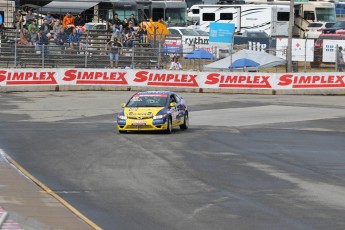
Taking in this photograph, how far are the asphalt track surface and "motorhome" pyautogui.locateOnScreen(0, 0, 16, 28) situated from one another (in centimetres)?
1524

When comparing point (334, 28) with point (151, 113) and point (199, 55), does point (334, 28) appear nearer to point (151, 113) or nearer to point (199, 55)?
point (199, 55)

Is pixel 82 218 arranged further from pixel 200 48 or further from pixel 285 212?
pixel 200 48

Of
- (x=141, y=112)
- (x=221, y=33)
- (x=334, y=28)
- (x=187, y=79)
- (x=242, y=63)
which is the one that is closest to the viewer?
(x=141, y=112)

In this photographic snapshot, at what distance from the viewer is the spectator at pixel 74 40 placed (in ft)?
166

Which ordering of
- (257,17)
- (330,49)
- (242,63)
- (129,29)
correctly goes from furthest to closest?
(257,17) → (129,29) → (330,49) → (242,63)

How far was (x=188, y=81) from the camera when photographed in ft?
162

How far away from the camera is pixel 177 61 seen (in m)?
50.7

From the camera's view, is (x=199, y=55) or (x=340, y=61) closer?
(x=340, y=61)

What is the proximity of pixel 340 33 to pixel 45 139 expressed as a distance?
37868mm

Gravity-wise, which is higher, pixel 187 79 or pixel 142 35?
pixel 142 35

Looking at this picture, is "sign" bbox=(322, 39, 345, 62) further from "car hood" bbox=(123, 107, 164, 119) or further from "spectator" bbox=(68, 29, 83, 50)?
"car hood" bbox=(123, 107, 164, 119)

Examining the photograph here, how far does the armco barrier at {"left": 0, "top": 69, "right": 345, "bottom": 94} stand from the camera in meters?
48.8

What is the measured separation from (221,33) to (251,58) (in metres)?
9.22

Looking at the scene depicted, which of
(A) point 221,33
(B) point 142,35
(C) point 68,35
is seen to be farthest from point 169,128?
(A) point 221,33
